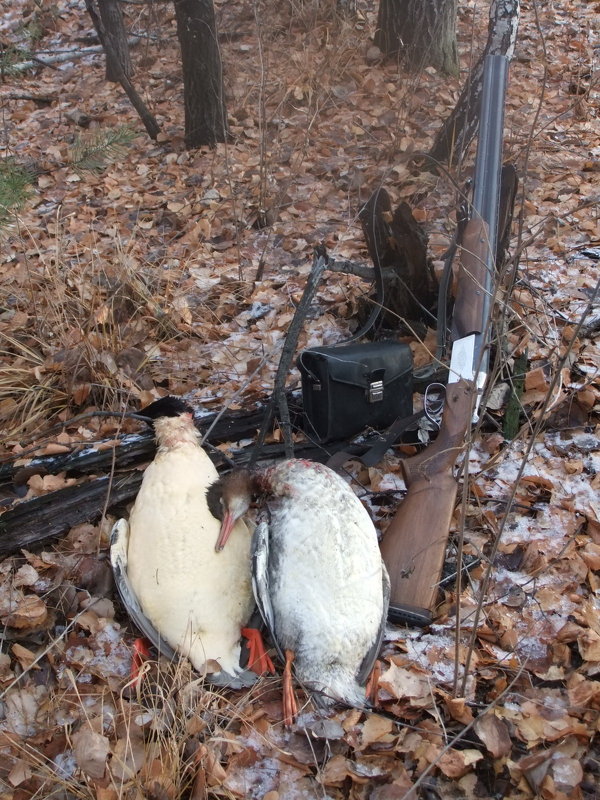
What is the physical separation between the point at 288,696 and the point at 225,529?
0.70 metres

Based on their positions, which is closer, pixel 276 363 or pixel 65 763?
pixel 65 763

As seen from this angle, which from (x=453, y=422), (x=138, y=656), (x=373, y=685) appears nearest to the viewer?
(x=373, y=685)

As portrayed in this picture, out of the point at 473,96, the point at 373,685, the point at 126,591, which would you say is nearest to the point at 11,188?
the point at 126,591

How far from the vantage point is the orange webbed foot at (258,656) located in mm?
2695

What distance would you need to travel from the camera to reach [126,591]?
2871 millimetres

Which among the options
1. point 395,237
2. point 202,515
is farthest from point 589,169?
point 202,515

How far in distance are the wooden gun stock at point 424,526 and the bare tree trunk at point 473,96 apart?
8.84 ft

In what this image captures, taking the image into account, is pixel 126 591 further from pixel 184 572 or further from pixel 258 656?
pixel 258 656

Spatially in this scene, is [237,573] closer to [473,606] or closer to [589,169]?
[473,606]

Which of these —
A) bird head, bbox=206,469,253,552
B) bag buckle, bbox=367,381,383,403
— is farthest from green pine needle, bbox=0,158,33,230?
bag buckle, bbox=367,381,383,403

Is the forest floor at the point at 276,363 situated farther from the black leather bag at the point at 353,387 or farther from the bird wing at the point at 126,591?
the black leather bag at the point at 353,387

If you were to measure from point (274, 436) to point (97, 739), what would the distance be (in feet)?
5.84

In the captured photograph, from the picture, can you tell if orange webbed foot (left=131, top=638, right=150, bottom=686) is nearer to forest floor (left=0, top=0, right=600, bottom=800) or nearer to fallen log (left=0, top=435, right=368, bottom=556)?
forest floor (left=0, top=0, right=600, bottom=800)

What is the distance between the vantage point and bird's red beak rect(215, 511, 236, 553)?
9.46 ft
